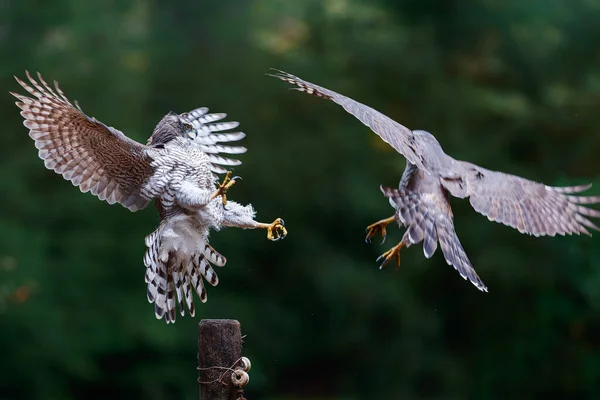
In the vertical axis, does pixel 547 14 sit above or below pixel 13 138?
above

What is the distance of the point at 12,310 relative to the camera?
8.80 metres

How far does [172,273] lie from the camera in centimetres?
412

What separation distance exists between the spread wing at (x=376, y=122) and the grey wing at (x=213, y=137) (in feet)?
2.12

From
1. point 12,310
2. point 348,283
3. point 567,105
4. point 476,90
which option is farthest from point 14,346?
point 567,105

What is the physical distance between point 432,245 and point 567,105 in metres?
6.24

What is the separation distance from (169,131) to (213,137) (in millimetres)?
349

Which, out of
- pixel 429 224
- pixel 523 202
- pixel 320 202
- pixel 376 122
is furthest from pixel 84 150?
pixel 320 202

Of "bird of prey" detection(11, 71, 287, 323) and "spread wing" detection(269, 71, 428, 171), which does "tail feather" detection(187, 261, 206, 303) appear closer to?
"bird of prey" detection(11, 71, 287, 323)

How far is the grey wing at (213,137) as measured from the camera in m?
4.45

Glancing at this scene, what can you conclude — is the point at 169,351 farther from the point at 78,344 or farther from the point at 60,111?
the point at 60,111

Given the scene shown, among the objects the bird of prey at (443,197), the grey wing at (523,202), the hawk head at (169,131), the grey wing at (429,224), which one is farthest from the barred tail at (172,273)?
the grey wing at (523,202)

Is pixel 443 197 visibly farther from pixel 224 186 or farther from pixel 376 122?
pixel 224 186

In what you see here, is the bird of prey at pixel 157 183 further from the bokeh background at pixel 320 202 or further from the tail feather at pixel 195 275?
the bokeh background at pixel 320 202

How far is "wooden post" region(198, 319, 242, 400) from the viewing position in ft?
12.1
